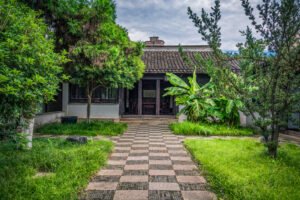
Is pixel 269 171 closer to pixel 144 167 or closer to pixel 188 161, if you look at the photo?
pixel 188 161

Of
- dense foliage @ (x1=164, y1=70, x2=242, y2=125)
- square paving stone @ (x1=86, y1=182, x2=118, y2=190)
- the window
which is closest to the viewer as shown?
square paving stone @ (x1=86, y1=182, x2=118, y2=190)

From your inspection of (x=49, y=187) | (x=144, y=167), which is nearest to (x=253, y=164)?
(x=144, y=167)

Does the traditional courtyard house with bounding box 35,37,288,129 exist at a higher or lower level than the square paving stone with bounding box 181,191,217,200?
higher

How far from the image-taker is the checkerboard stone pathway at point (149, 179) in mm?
3287

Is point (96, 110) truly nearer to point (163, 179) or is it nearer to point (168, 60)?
point (168, 60)

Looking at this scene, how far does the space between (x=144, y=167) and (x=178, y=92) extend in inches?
285

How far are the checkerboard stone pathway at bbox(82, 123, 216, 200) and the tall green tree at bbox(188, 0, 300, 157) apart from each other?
1880 mm

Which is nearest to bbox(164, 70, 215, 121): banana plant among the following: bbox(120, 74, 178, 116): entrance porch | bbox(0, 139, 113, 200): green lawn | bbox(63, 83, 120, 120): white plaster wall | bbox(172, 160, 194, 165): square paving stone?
bbox(63, 83, 120, 120): white plaster wall

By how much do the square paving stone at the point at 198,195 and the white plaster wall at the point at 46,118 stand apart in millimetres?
8555

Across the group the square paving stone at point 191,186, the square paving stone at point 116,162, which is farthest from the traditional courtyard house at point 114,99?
the square paving stone at point 191,186

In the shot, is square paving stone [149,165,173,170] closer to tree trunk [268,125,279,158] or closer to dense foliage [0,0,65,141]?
tree trunk [268,125,279,158]

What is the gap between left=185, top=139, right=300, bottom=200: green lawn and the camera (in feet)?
10.5

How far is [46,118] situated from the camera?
11.2m

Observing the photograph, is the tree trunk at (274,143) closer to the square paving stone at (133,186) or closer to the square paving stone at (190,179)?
the square paving stone at (190,179)
